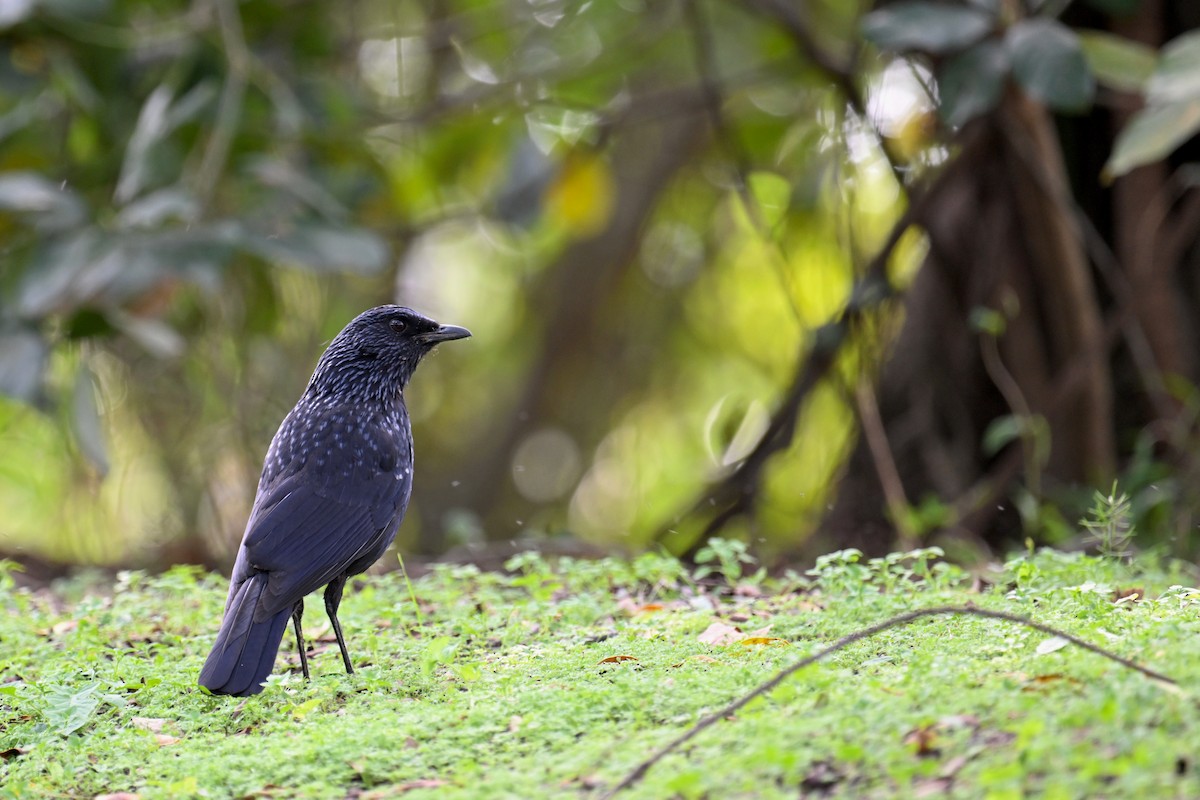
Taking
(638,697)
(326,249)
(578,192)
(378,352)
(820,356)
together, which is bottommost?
(638,697)

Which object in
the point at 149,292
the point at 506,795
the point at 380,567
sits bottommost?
the point at 380,567

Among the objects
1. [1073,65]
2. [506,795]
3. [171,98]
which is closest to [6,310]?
[171,98]

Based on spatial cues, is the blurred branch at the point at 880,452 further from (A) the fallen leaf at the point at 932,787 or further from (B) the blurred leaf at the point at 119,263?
(A) the fallen leaf at the point at 932,787

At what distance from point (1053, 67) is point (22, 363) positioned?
17.3ft

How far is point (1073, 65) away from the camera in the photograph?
20.0 ft

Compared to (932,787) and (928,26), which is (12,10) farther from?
(932,787)

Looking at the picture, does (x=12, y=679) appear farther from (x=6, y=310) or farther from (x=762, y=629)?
(x=762, y=629)

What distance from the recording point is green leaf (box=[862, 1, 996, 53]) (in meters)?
6.39

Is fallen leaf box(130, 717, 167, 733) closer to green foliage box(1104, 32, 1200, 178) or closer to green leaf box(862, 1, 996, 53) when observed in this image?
green foliage box(1104, 32, 1200, 178)

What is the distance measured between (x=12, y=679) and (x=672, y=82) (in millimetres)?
8745

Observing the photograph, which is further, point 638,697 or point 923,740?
point 638,697

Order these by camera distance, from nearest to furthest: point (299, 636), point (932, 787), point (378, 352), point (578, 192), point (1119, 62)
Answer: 1. point (932, 787)
2. point (299, 636)
3. point (378, 352)
4. point (1119, 62)
5. point (578, 192)

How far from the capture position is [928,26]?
21.1 feet

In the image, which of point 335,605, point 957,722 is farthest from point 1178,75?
point 335,605
